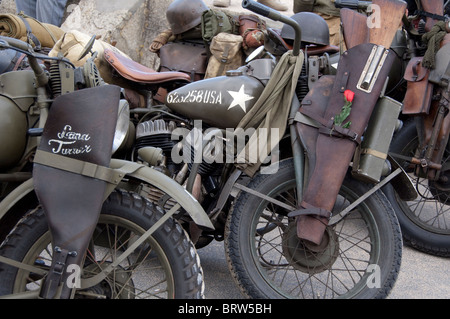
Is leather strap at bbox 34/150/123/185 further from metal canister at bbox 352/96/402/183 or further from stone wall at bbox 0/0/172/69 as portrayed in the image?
stone wall at bbox 0/0/172/69

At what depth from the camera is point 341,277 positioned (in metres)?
3.16

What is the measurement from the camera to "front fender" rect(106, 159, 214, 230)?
7.08 ft

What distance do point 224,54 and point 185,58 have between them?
1.53ft

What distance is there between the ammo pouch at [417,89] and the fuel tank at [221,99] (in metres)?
1.23

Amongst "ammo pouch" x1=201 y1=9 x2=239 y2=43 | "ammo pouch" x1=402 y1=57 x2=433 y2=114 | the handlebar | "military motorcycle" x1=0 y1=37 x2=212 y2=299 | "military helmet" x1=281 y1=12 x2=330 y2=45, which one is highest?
"ammo pouch" x1=201 y1=9 x2=239 y2=43

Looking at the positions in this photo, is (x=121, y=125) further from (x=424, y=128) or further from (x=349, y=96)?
(x=424, y=128)

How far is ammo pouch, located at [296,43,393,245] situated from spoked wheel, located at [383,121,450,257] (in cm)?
123

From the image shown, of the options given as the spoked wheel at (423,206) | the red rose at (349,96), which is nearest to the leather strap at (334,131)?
the red rose at (349,96)

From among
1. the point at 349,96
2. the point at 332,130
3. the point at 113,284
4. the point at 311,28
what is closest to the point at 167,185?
the point at 113,284

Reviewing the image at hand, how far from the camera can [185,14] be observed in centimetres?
493

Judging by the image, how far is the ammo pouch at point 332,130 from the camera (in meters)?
2.48

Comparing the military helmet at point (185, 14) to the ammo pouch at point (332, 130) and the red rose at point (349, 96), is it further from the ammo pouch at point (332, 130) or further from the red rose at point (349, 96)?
the red rose at point (349, 96)

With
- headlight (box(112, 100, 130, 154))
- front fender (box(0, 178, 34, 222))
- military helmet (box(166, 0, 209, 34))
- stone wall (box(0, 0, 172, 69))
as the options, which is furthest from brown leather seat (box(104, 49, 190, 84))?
stone wall (box(0, 0, 172, 69))
